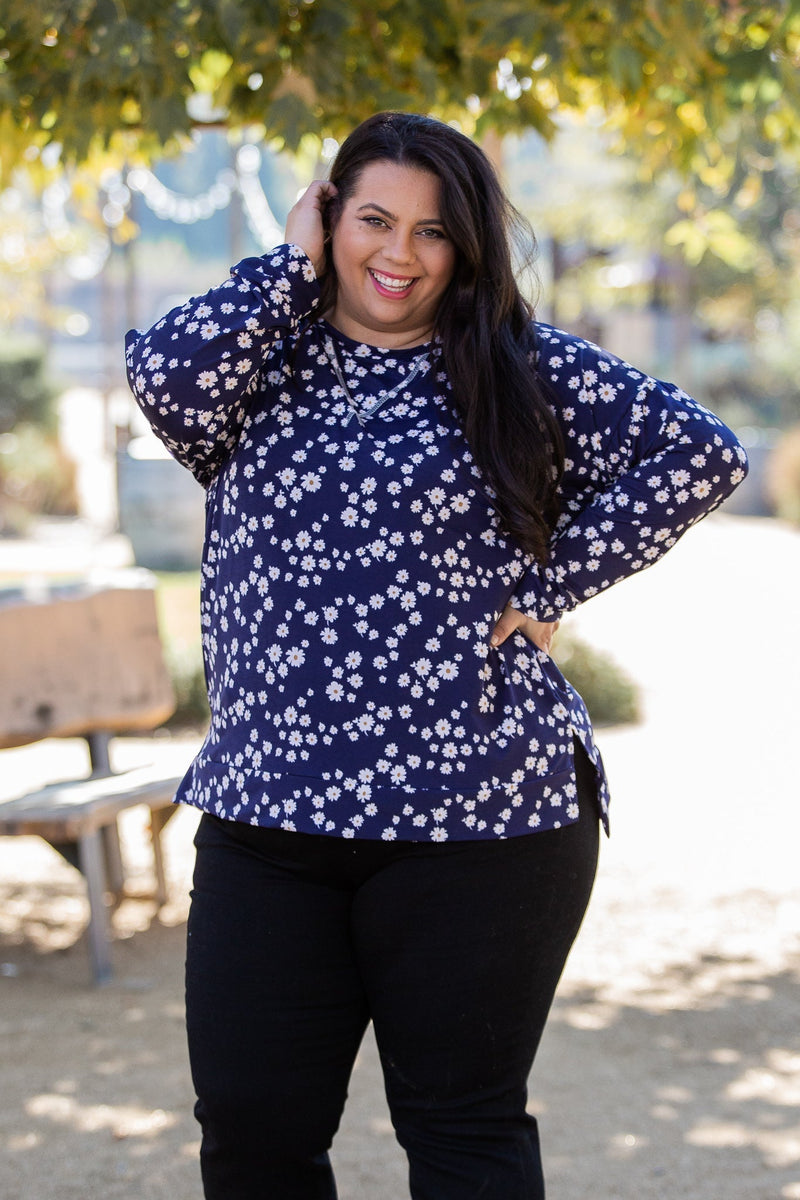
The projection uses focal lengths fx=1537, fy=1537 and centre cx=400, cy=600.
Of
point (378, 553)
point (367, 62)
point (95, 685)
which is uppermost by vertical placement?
point (367, 62)

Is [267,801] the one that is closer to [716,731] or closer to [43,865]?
[43,865]

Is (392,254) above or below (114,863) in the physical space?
above

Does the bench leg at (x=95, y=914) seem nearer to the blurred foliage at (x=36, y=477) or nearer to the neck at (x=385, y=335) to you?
the neck at (x=385, y=335)

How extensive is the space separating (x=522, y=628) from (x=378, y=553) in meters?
0.26

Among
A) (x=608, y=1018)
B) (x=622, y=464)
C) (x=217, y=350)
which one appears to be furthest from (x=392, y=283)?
(x=608, y=1018)

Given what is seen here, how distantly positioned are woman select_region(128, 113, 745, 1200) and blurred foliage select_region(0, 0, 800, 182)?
1597 millimetres

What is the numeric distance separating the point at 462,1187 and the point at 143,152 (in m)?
3.90

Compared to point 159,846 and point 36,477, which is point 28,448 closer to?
point 36,477

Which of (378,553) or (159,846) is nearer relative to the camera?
(378,553)

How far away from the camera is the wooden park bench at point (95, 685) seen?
4.70 meters

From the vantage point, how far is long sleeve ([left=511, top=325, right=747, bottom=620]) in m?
2.12

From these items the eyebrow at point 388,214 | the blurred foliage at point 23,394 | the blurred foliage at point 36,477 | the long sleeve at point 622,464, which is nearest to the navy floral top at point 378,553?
the long sleeve at point 622,464

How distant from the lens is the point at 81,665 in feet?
16.5

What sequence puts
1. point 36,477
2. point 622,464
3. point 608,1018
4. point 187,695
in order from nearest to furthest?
point 622,464, point 608,1018, point 187,695, point 36,477
